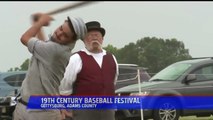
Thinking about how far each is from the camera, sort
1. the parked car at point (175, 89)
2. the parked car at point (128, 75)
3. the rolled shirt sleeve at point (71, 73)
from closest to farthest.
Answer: the rolled shirt sleeve at point (71, 73) < the parked car at point (175, 89) < the parked car at point (128, 75)

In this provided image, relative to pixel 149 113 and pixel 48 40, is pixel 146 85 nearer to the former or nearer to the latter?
pixel 149 113

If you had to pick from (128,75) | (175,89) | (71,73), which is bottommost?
(71,73)

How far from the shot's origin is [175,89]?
1130 cm

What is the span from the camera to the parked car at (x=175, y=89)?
35.8 feet

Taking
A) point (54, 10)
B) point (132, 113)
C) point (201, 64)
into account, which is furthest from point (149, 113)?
point (54, 10)

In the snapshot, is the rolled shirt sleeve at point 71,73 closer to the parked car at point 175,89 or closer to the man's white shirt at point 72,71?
the man's white shirt at point 72,71

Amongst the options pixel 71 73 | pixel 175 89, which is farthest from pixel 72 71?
pixel 175 89

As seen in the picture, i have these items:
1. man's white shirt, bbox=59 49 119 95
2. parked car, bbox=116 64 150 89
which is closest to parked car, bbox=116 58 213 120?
parked car, bbox=116 64 150 89

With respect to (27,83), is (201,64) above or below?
above

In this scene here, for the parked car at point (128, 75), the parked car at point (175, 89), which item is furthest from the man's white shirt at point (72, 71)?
the parked car at point (128, 75)

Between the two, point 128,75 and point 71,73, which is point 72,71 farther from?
point 128,75

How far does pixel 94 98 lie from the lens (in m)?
5.01

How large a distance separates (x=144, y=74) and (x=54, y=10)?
11794 millimetres

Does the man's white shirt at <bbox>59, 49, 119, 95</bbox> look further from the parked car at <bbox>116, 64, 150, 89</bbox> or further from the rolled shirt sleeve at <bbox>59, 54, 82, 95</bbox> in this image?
the parked car at <bbox>116, 64, 150, 89</bbox>
